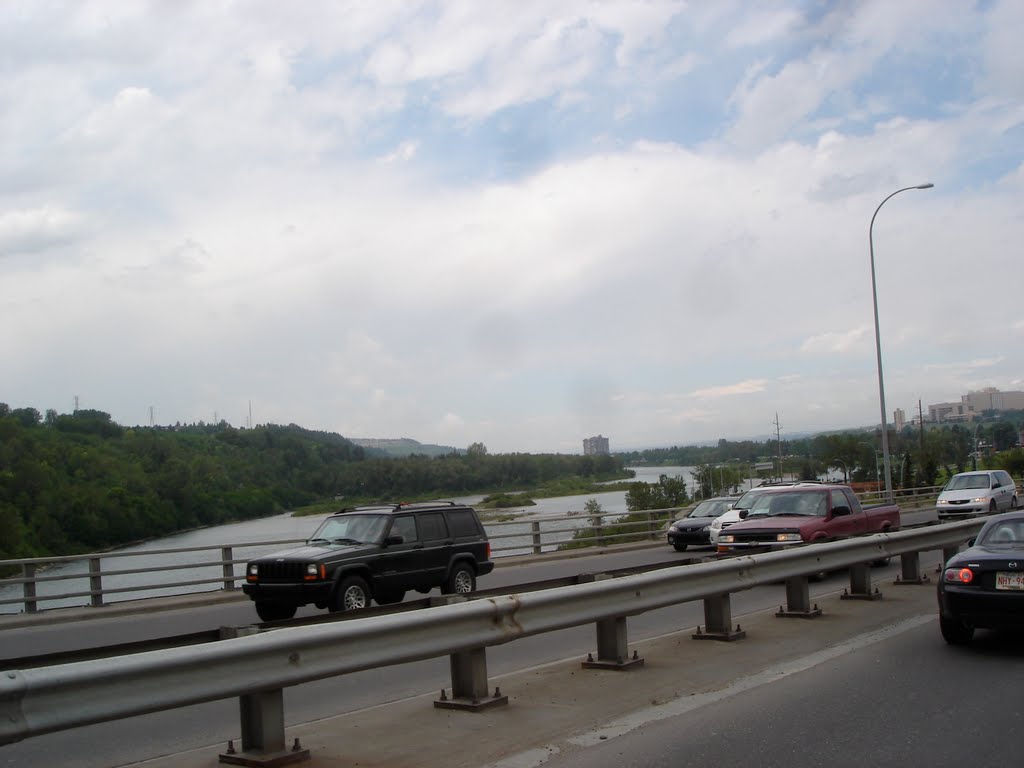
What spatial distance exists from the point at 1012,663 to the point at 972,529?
296 inches

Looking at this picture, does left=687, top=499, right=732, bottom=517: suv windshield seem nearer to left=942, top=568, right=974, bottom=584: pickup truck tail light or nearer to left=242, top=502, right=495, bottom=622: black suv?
left=242, top=502, right=495, bottom=622: black suv

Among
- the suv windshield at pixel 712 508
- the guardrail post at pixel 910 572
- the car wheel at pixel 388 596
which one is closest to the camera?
the car wheel at pixel 388 596

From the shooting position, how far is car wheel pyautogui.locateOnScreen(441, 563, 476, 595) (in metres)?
16.2

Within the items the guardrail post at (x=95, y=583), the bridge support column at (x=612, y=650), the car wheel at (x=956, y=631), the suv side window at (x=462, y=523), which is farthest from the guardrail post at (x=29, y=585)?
the car wheel at (x=956, y=631)

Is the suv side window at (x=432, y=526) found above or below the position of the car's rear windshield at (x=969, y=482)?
above

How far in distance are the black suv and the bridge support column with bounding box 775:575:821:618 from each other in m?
5.69

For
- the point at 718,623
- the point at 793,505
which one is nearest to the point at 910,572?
the point at 793,505

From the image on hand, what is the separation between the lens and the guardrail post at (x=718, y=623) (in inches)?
401

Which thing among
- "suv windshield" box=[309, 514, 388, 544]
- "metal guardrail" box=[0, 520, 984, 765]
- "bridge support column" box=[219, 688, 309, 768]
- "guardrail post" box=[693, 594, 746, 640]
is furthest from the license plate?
"suv windshield" box=[309, 514, 388, 544]

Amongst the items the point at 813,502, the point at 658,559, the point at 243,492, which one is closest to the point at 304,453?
the point at 243,492

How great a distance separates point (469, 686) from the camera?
732cm

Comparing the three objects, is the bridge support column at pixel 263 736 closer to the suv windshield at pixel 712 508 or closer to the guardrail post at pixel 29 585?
the guardrail post at pixel 29 585

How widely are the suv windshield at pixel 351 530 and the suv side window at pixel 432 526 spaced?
2.86 ft

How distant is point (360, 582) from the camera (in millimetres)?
14328
